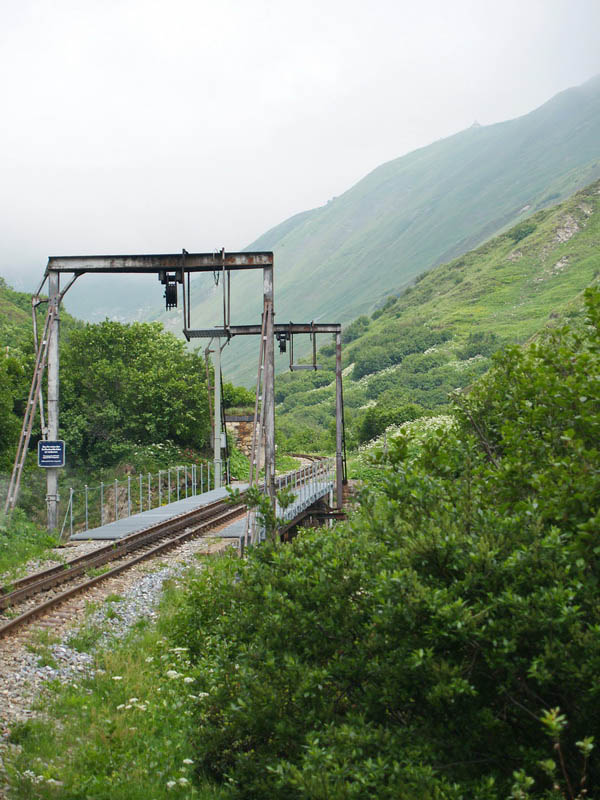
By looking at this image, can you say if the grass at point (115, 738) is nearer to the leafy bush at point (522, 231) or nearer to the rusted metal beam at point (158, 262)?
the rusted metal beam at point (158, 262)

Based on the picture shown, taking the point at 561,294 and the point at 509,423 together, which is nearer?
the point at 509,423

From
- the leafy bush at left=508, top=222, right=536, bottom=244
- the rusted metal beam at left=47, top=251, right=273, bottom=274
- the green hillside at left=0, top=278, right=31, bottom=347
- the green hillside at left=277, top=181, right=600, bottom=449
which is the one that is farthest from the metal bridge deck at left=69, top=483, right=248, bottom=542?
the leafy bush at left=508, top=222, right=536, bottom=244

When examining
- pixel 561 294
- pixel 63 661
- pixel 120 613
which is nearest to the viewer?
pixel 63 661

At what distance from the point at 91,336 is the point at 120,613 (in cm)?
2347

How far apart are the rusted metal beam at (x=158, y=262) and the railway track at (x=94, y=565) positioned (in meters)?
5.21

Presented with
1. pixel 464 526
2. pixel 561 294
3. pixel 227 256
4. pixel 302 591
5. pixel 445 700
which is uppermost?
pixel 561 294

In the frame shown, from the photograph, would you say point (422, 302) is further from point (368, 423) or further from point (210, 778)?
point (210, 778)

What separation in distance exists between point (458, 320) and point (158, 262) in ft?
310

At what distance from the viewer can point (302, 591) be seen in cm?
545

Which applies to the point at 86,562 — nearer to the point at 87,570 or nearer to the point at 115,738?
the point at 87,570

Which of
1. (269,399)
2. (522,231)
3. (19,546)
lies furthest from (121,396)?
(522,231)

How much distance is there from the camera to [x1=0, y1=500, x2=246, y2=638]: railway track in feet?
34.7

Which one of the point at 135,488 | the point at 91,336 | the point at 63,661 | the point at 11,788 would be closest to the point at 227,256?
the point at 63,661

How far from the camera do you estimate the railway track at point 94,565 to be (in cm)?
1059
